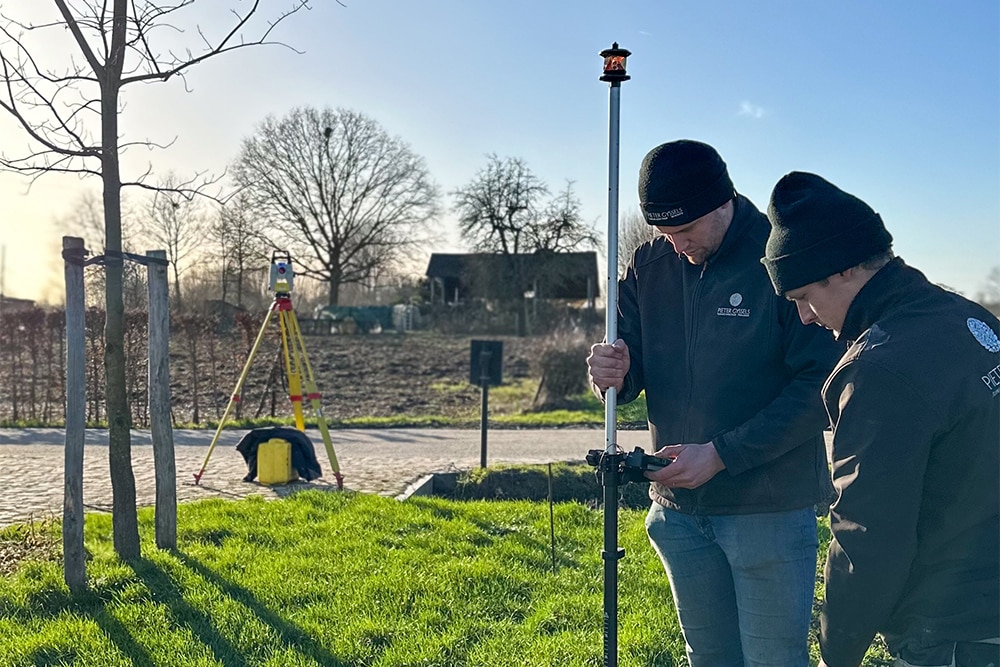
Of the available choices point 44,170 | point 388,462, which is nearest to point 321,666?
point 44,170

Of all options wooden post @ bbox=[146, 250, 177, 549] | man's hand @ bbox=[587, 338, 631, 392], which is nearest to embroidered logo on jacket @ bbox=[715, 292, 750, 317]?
man's hand @ bbox=[587, 338, 631, 392]

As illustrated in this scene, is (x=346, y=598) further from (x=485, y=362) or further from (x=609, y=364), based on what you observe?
(x=485, y=362)

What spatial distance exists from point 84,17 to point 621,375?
452 cm

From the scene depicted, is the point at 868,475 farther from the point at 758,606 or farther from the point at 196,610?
the point at 196,610

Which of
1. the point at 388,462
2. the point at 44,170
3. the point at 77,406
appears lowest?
the point at 388,462

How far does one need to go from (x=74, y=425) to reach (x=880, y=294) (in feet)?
15.1

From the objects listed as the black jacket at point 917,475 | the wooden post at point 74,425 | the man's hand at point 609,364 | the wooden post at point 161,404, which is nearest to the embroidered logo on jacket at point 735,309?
the man's hand at point 609,364

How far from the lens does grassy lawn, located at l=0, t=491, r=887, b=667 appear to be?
12.6 feet

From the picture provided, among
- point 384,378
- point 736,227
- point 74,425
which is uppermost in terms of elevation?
point 736,227

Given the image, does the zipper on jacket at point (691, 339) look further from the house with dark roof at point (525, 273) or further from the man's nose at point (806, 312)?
the house with dark roof at point (525, 273)

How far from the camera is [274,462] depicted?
27.5 feet

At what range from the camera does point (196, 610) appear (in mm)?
4352

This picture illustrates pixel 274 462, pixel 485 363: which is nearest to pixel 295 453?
pixel 274 462

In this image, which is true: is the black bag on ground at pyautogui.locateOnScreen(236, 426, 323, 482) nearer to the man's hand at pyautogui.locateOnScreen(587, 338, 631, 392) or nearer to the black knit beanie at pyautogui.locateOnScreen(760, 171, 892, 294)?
the man's hand at pyautogui.locateOnScreen(587, 338, 631, 392)
